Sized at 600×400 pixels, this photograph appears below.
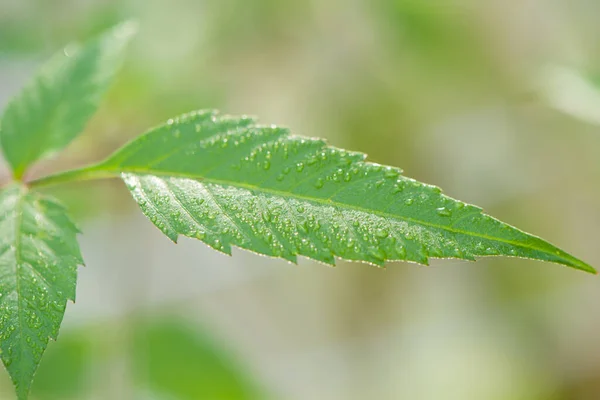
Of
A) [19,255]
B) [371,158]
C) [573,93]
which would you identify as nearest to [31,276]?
[19,255]

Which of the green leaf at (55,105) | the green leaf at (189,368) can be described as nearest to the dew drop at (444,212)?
the green leaf at (55,105)

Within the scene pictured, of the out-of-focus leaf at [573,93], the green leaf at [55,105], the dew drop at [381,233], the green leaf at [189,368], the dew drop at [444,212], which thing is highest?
the out-of-focus leaf at [573,93]

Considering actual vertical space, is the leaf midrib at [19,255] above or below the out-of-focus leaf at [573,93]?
below

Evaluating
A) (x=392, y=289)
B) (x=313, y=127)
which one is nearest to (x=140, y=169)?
(x=313, y=127)

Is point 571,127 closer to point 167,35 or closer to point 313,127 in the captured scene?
point 313,127

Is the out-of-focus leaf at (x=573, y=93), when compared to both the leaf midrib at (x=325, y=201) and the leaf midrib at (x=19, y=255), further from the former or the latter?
the leaf midrib at (x=19, y=255)

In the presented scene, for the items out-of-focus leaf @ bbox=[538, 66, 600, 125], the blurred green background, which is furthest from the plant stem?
out-of-focus leaf @ bbox=[538, 66, 600, 125]
